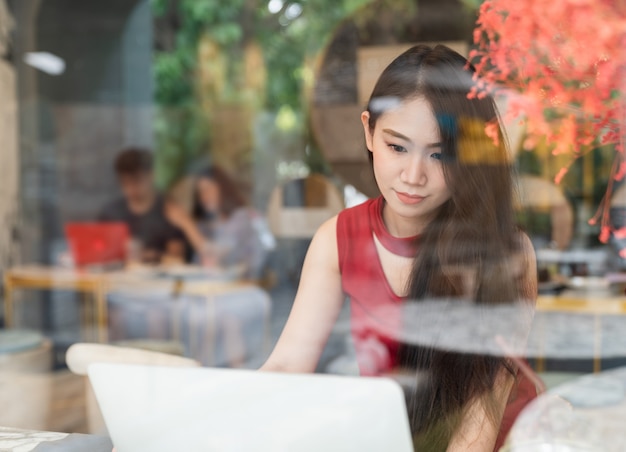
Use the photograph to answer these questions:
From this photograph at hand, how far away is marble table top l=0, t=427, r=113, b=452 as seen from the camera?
1227 mm

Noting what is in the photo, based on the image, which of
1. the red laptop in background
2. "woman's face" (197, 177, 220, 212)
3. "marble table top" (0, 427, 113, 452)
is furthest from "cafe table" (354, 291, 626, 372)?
"woman's face" (197, 177, 220, 212)

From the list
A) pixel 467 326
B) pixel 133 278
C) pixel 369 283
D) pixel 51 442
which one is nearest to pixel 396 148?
pixel 369 283

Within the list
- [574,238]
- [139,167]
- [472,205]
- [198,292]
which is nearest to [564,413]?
[472,205]

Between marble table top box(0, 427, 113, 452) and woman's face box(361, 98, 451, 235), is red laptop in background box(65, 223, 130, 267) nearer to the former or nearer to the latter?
marble table top box(0, 427, 113, 452)

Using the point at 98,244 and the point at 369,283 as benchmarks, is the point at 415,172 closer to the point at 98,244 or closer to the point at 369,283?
the point at 369,283

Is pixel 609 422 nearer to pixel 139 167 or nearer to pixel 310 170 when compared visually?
pixel 310 170

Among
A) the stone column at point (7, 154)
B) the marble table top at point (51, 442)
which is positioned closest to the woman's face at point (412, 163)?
the marble table top at point (51, 442)

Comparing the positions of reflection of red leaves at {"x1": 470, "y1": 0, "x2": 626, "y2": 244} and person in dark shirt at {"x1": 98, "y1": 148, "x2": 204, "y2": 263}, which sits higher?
reflection of red leaves at {"x1": 470, "y1": 0, "x2": 626, "y2": 244}

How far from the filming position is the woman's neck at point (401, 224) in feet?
4.00

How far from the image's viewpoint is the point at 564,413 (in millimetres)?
1207

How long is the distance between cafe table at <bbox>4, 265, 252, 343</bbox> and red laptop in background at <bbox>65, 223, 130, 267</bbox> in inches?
4.2

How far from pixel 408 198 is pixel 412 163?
0.06 m

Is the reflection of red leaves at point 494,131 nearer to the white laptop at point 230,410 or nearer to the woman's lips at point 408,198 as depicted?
the woman's lips at point 408,198

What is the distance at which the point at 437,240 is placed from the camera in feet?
4.01
